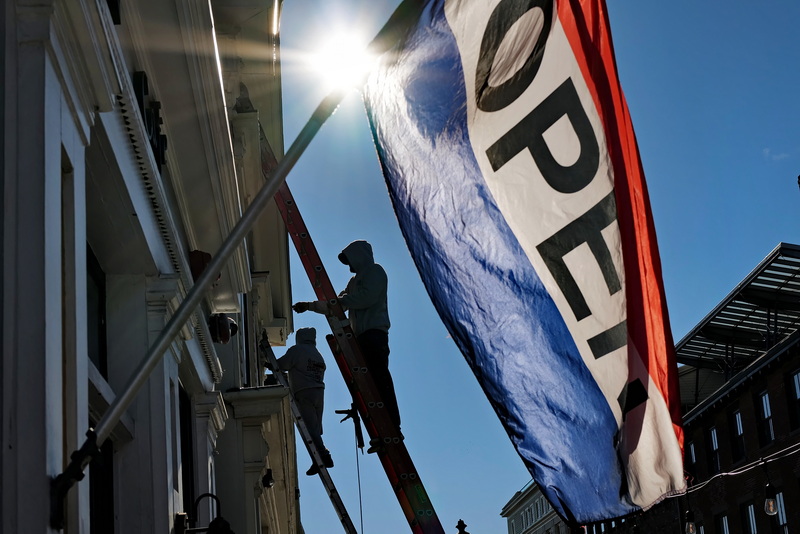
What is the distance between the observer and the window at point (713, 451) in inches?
1887

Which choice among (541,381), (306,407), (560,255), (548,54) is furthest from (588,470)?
(306,407)

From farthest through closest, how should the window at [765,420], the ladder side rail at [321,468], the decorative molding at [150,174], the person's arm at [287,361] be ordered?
the window at [765,420] → the person's arm at [287,361] → the ladder side rail at [321,468] → the decorative molding at [150,174]

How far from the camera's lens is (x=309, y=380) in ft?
47.4

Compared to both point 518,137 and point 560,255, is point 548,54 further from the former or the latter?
point 560,255

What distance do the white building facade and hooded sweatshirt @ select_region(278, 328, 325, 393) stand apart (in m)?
1.88

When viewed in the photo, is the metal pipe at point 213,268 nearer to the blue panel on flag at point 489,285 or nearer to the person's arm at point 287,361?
the blue panel on flag at point 489,285

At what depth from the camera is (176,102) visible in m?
7.40

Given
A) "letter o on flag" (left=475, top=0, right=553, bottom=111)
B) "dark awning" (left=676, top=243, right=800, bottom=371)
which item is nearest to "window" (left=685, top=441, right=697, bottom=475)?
"dark awning" (left=676, top=243, right=800, bottom=371)

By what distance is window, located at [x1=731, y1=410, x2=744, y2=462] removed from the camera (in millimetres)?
45375

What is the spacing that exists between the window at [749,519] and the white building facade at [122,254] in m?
34.5

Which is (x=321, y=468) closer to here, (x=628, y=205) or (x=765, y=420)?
(x=628, y=205)

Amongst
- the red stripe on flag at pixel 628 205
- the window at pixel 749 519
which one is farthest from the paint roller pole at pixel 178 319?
the window at pixel 749 519

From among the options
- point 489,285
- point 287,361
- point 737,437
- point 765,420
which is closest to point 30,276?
point 489,285

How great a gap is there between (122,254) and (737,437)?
42666 millimetres
